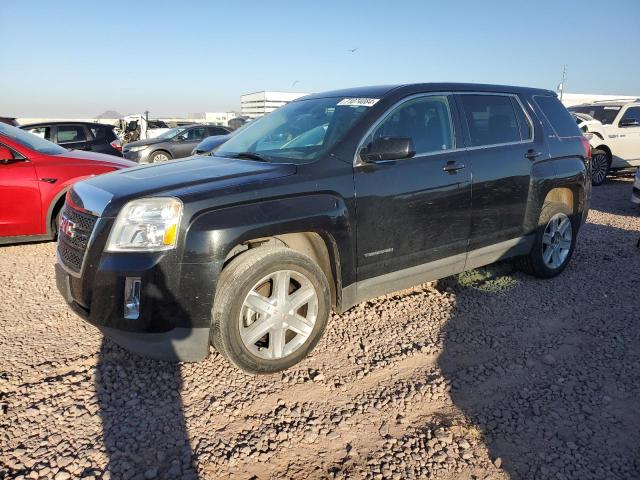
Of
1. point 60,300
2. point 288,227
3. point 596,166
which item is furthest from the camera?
point 596,166

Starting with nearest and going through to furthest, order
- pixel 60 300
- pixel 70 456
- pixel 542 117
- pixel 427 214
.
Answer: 1. pixel 70 456
2. pixel 427 214
3. pixel 60 300
4. pixel 542 117

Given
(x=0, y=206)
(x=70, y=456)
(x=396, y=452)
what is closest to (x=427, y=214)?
(x=396, y=452)

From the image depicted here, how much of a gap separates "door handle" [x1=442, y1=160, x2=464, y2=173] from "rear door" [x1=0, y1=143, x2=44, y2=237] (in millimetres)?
4375

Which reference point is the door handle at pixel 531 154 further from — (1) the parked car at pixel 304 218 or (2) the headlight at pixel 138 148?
(2) the headlight at pixel 138 148

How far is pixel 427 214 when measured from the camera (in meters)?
3.44

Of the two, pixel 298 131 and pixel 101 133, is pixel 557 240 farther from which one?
pixel 101 133

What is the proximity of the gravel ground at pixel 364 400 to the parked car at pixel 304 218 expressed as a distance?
1.12ft

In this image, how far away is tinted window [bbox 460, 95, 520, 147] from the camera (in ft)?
12.6

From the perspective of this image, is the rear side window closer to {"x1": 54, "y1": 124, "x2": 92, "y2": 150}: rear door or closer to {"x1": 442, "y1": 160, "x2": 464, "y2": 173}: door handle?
{"x1": 442, "y1": 160, "x2": 464, "y2": 173}: door handle

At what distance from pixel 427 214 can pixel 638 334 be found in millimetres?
1826

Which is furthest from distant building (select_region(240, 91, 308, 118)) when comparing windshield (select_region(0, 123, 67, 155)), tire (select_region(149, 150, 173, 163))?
windshield (select_region(0, 123, 67, 155))

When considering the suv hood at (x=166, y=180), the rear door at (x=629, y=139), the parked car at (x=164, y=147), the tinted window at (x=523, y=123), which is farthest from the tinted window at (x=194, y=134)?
the suv hood at (x=166, y=180)

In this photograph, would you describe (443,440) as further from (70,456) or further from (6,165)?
(6,165)

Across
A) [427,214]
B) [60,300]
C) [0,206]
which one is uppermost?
[427,214]
